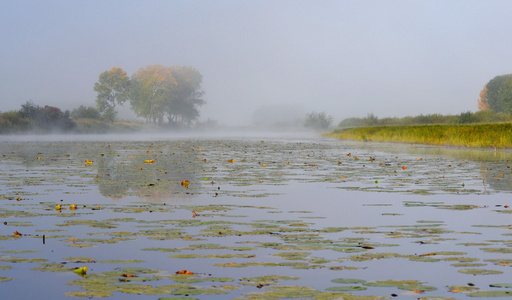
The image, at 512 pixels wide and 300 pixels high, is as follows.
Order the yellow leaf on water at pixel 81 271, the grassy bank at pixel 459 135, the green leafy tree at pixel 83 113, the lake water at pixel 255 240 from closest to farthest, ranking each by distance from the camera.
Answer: the lake water at pixel 255 240, the yellow leaf on water at pixel 81 271, the grassy bank at pixel 459 135, the green leafy tree at pixel 83 113

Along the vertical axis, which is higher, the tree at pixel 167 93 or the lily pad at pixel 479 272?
the tree at pixel 167 93

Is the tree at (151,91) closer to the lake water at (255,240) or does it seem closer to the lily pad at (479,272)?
the lake water at (255,240)

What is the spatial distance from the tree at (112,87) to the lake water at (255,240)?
332ft

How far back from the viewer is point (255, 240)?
→ 711 centimetres

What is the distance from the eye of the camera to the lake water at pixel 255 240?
5.08m

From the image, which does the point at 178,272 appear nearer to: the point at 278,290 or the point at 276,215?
the point at 278,290

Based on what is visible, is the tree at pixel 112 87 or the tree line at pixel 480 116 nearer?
the tree line at pixel 480 116

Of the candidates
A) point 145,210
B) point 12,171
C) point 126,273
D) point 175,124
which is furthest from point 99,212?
point 175,124

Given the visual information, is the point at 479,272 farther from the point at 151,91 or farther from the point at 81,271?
the point at 151,91

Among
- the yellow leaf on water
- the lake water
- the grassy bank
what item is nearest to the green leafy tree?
the grassy bank

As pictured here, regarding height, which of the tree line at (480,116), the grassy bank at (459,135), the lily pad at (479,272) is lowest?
the lily pad at (479,272)

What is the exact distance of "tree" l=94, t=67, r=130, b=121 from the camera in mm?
112931

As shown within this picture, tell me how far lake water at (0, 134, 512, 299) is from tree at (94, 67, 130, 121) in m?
101

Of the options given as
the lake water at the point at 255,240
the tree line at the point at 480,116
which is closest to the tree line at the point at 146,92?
the tree line at the point at 480,116
